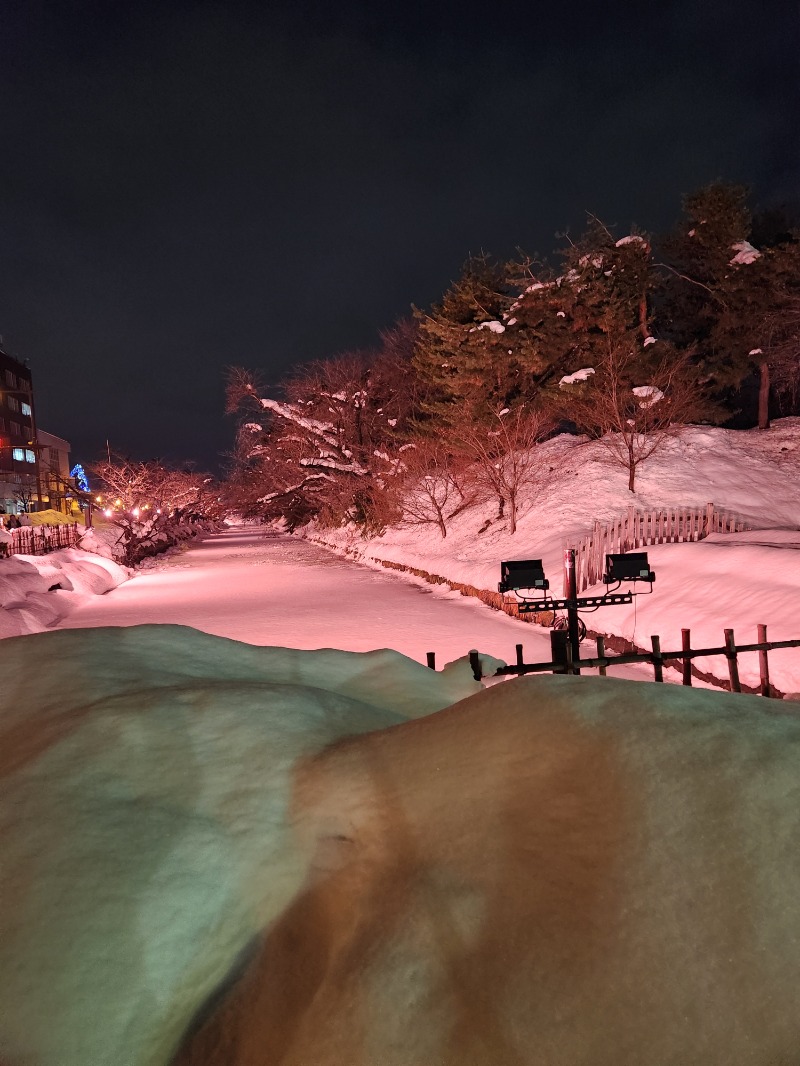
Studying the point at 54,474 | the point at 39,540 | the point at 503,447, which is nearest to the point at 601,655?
the point at 503,447

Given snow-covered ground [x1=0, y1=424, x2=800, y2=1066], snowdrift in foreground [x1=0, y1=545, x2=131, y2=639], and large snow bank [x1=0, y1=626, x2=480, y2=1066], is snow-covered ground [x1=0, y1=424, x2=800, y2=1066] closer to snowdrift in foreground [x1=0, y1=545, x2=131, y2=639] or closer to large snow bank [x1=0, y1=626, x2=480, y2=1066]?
large snow bank [x1=0, y1=626, x2=480, y2=1066]

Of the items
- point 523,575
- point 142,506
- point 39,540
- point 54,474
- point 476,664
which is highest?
point 54,474

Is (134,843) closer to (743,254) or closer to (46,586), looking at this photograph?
(46,586)

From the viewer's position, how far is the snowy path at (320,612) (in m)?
10.6

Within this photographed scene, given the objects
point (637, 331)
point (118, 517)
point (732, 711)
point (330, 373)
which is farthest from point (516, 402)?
point (732, 711)

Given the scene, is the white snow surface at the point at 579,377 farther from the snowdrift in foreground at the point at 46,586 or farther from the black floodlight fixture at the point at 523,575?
the black floodlight fixture at the point at 523,575

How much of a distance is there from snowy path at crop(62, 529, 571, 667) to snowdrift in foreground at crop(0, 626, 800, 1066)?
464 centimetres

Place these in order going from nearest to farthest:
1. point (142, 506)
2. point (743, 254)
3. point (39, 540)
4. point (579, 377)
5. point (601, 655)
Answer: point (601, 655) < point (579, 377) < point (39, 540) < point (743, 254) < point (142, 506)

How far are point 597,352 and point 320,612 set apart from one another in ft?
54.5

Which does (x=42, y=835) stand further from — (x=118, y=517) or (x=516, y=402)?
(x=118, y=517)

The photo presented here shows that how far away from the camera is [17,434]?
219ft

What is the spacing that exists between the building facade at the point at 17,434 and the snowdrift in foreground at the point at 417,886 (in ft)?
214

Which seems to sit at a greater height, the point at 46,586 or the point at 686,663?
the point at 46,586

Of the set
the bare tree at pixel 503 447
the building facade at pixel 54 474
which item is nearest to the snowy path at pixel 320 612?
the bare tree at pixel 503 447
